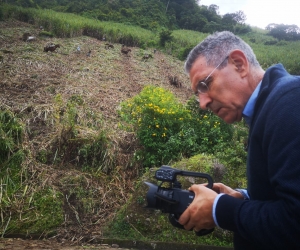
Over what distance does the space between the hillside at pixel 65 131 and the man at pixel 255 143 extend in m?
1.87

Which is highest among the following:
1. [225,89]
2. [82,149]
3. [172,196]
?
[225,89]

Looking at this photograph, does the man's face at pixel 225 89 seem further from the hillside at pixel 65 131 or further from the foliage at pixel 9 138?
the foliage at pixel 9 138

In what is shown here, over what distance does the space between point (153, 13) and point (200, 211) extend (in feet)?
84.6

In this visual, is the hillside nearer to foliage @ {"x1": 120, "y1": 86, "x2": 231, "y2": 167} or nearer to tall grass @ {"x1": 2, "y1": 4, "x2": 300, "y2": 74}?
foliage @ {"x1": 120, "y1": 86, "x2": 231, "y2": 167}

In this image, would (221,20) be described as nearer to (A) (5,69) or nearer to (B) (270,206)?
(A) (5,69)

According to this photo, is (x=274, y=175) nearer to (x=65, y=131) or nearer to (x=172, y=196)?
(x=172, y=196)

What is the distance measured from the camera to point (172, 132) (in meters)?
4.41

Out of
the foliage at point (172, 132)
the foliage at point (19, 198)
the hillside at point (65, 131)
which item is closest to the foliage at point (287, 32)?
the hillside at point (65, 131)

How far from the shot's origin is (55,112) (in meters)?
4.62

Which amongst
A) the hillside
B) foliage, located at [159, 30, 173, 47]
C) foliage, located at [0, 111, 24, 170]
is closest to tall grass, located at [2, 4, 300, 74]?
foliage, located at [159, 30, 173, 47]

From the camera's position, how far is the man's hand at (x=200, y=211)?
1161 millimetres

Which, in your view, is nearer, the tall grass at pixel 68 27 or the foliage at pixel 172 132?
the foliage at pixel 172 132

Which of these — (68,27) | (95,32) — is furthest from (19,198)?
→ (95,32)

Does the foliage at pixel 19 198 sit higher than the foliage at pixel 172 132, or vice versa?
the foliage at pixel 172 132
